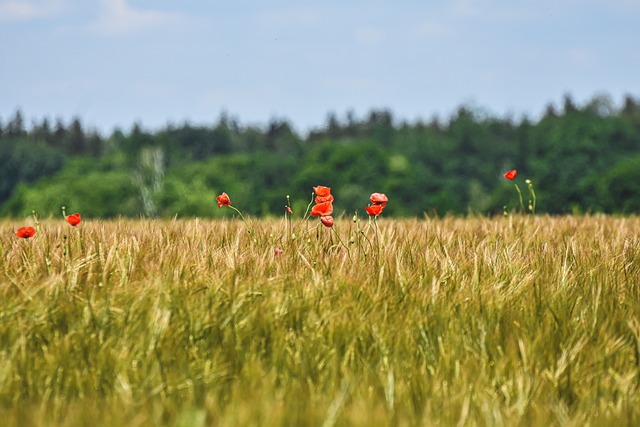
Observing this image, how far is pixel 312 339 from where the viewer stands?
2881 mm

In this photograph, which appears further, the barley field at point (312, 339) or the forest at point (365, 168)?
the forest at point (365, 168)

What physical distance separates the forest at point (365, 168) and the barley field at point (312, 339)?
3685 centimetres

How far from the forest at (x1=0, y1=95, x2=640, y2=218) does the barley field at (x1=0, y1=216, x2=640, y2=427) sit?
3685 cm

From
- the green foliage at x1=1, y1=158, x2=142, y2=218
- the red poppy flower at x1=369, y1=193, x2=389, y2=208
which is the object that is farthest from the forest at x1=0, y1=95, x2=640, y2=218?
the red poppy flower at x1=369, y1=193, x2=389, y2=208

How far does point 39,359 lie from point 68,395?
23 centimetres

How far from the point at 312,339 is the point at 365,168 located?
5336 centimetres

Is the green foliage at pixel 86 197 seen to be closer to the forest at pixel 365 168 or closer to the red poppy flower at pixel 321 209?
the forest at pixel 365 168

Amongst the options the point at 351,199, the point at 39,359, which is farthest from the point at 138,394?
the point at 351,199

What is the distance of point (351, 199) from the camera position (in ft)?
166

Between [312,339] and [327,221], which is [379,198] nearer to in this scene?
[327,221]

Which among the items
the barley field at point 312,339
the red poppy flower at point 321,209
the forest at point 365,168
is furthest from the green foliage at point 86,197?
the barley field at point 312,339

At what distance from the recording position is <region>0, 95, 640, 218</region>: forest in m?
49.7

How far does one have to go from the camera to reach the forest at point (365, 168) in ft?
163

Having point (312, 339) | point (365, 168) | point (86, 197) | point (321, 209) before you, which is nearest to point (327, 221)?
point (321, 209)
